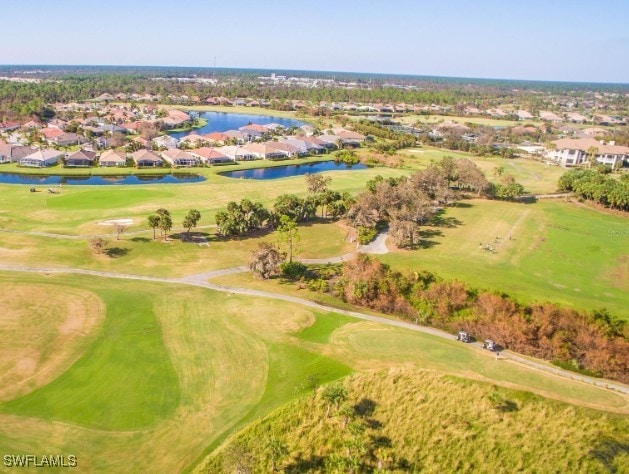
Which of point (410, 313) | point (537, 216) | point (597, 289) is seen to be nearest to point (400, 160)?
point (537, 216)

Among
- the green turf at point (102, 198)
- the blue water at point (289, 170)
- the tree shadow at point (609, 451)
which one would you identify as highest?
the blue water at point (289, 170)

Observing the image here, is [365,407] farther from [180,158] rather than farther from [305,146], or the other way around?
[305,146]

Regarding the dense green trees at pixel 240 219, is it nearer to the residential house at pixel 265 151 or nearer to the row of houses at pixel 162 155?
the row of houses at pixel 162 155

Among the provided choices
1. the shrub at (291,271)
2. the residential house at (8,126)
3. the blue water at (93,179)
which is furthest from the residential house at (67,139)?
the shrub at (291,271)

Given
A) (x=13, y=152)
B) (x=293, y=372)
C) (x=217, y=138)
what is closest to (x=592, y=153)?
(x=217, y=138)

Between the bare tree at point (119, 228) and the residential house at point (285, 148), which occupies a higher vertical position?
the residential house at point (285, 148)

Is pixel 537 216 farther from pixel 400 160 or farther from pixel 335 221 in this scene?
pixel 400 160

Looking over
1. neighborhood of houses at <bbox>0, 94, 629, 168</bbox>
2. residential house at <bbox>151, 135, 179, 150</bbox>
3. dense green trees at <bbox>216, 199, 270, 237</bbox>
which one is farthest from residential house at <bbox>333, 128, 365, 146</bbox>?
dense green trees at <bbox>216, 199, 270, 237</bbox>
